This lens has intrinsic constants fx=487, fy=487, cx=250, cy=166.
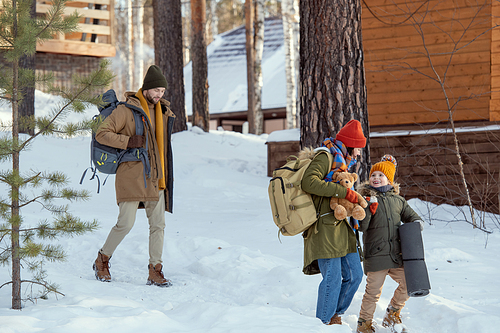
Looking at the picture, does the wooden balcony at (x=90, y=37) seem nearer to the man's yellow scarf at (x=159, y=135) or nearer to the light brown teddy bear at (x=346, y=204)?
the man's yellow scarf at (x=159, y=135)

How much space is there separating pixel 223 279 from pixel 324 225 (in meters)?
1.68

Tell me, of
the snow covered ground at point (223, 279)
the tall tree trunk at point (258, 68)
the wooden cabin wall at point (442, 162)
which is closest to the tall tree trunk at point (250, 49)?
the tall tree trunk at point (258, 68)

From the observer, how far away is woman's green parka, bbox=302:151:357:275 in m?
3.29

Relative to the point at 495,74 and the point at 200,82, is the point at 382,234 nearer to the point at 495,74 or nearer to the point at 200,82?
the point at 495,74

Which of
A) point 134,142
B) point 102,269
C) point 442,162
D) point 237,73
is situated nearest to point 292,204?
point 134,142

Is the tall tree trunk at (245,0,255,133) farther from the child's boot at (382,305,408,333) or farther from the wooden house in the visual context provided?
the child's boot at (382,305,408,333)

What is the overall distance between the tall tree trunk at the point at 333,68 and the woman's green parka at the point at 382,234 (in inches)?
84.4

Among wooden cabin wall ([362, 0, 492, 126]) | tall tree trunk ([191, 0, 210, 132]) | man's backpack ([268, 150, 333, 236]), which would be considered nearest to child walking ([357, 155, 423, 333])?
man's backpack ([268, 150, 333, 236])

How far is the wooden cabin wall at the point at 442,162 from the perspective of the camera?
312 inches

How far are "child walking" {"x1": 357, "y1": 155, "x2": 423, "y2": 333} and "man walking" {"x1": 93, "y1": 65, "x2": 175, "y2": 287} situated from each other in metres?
1.86

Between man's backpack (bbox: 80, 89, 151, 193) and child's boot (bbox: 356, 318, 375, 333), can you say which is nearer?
child's boot (bbox: 356, 318, 375, 333)

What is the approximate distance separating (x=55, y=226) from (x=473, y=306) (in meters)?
3.28

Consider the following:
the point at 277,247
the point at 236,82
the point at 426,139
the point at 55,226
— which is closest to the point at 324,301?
the point at 55,226

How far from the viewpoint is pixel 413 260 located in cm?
344
